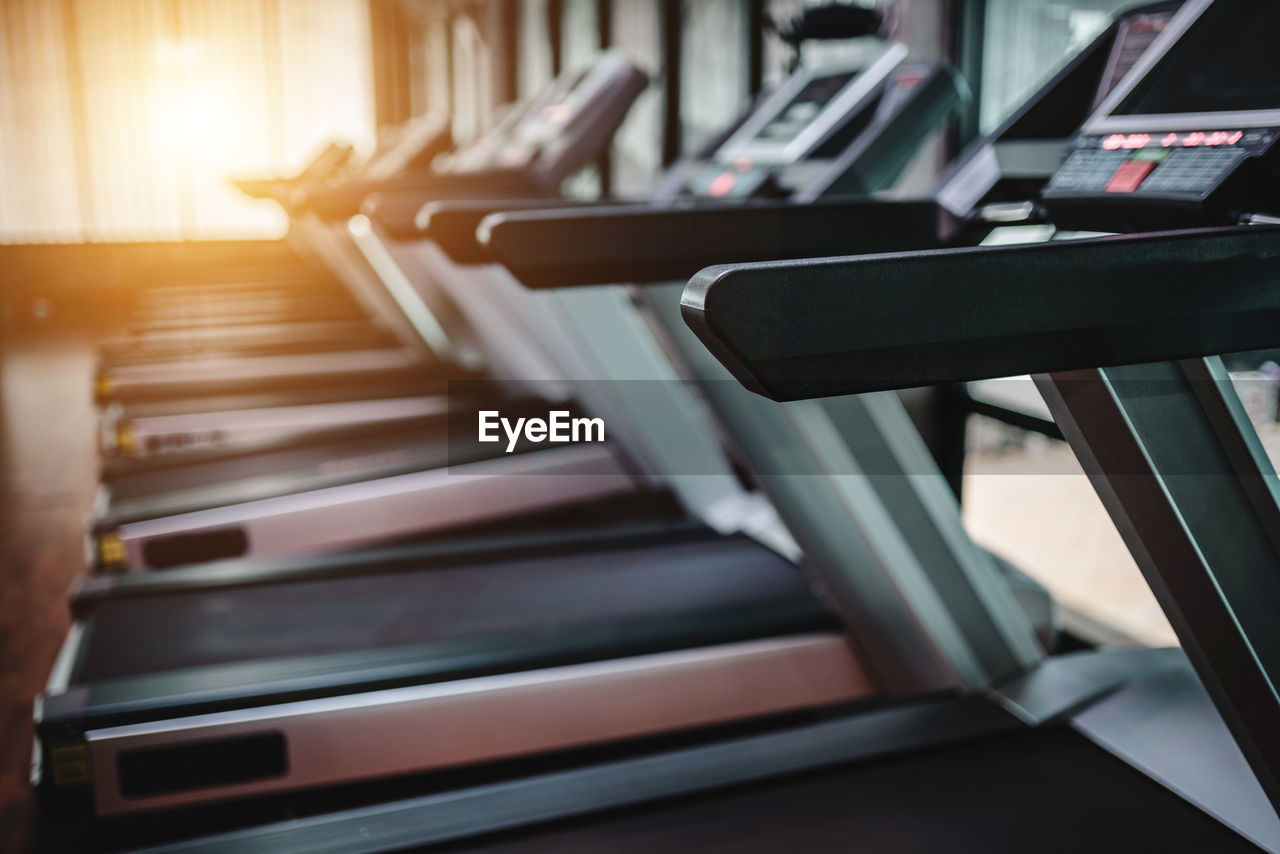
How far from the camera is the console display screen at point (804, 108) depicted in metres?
2.35

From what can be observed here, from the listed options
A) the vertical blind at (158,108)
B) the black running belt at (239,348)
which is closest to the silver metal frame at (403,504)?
the black running belt at (239,348)

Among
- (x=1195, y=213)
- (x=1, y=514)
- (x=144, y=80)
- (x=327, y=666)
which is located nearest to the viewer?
(x=1195, y=213)

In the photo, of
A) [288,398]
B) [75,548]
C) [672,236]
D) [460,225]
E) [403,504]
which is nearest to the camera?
[672,236]

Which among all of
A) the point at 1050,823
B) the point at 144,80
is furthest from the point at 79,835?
the point at 144,80

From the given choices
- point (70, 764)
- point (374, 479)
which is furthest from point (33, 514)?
point (70, 764)

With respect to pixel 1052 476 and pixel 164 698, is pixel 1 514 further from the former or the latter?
pixel 1052 476

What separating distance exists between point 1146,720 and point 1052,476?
125 centimetres

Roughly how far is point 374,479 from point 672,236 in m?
1.66

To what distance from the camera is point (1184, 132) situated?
1210mm

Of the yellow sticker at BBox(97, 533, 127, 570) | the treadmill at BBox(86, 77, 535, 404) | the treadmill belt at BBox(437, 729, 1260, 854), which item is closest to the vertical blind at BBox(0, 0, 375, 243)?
the treadmill at BBox(86, 77, 535, 404)

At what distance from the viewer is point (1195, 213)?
110 centimetres

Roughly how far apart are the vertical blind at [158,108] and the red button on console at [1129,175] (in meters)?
9.10

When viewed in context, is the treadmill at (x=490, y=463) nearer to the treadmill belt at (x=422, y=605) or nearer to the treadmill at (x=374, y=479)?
the treadmill at (x=374, y=479)

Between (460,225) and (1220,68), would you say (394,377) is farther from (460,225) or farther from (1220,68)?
(1220,68)
